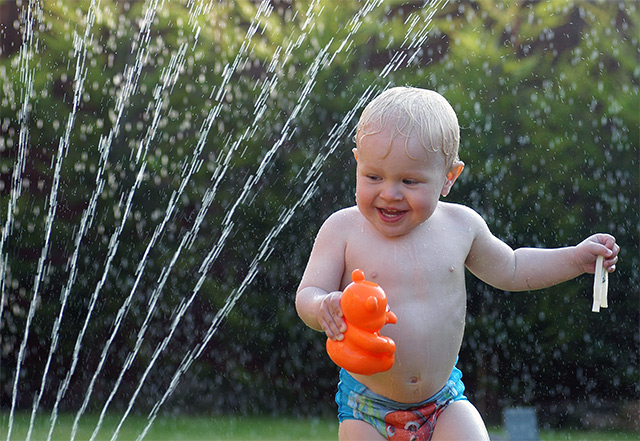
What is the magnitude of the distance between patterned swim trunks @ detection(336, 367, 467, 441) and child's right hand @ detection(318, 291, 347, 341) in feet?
1.19

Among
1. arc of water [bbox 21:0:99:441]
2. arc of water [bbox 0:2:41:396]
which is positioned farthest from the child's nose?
arc of water [bbox 0:2:41:396]

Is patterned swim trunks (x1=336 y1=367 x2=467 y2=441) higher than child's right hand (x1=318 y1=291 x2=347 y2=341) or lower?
lower

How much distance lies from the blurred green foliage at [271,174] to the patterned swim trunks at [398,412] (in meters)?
3.26

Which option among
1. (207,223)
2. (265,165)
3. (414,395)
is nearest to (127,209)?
(207,223)

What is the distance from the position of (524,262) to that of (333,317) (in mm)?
716

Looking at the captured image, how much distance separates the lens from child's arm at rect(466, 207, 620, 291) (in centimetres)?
219

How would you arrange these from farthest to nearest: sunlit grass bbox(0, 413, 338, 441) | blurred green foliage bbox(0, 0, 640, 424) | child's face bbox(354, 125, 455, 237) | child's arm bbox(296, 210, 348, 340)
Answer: blurred green foliage bbox(0, 0, 640, 424) < sunlit grass bbox(0, 413, 338, 441) < child's face bbox(354, 125, 455, 237) < child's arm bbox(296, 210, 348, 340)

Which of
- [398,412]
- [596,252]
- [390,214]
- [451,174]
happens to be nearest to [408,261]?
[390,214]

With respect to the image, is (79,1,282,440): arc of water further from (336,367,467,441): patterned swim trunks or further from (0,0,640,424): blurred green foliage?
(336,367,467,441): patterned swim trunks

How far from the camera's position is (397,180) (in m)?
1.98

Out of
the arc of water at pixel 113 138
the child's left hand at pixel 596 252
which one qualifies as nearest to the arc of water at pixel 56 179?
the arc of water at pixel 113 138

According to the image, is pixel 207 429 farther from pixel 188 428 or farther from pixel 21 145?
pixel 21 145

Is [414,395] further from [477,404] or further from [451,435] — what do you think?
[477,404]

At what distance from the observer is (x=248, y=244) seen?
5500mm
